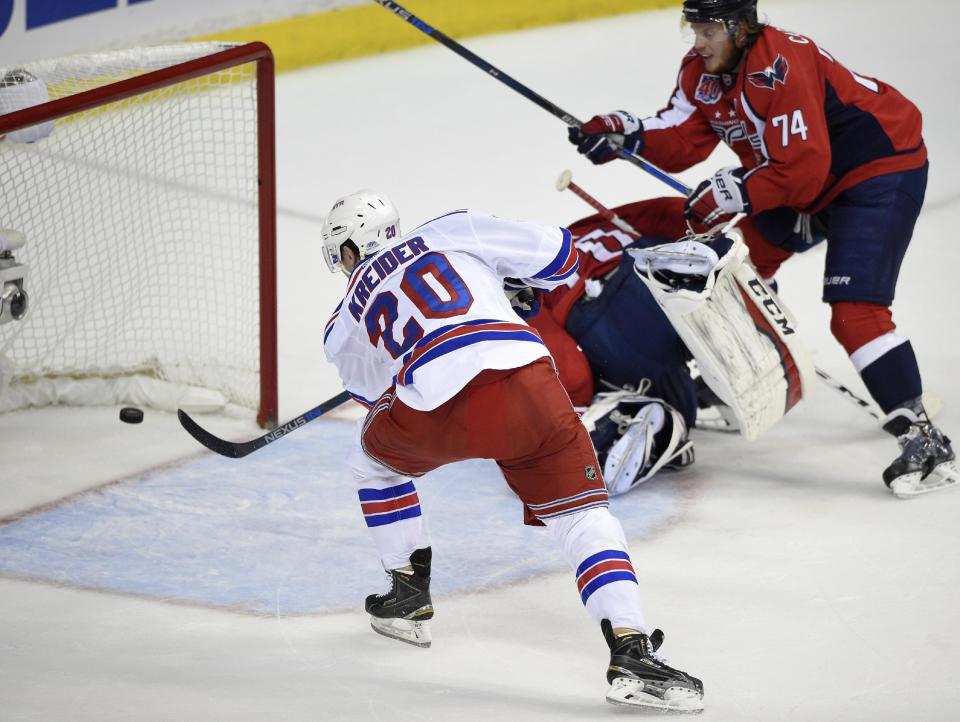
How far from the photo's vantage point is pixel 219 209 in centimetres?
459

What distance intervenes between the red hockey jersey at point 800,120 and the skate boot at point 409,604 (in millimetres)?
1344

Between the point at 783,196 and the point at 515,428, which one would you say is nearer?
the point at 515,428

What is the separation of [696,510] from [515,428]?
107 cm

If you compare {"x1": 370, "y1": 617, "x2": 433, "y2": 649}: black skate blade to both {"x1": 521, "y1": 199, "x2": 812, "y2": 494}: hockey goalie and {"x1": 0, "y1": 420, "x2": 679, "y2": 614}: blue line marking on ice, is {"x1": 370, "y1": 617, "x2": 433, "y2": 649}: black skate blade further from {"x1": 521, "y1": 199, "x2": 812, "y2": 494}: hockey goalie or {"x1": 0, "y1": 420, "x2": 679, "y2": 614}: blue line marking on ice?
{"x1": 521, "y1": 199, "x2": 812, "y2": 494}: hockey goalie

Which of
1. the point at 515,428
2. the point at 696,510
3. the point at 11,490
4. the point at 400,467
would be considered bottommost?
the point at 11,490

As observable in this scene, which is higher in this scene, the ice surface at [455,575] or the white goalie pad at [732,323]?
the white goalie pad at [732,323]

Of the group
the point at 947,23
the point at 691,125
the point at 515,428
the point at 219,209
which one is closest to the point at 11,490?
the point at 219,209

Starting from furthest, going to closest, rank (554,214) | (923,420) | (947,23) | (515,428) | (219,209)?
(947,23)
(554,214)
(219,209)
(923,420)
(515,428)

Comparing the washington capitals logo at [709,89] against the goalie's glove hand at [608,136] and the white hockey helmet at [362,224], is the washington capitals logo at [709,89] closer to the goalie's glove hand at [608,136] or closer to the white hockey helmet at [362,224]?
the goalie's glove hand at [608,136]

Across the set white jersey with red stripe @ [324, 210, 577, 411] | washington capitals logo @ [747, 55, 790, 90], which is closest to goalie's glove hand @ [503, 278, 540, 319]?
white jersey with red stripe @ [324, 210, 577, 411]

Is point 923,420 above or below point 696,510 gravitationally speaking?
above

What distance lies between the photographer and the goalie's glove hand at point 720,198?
3461mm

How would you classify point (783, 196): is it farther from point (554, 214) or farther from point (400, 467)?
point (554, 214)

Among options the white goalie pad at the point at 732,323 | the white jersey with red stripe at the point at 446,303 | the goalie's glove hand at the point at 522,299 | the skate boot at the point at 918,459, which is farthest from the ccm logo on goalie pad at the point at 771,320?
the white jersey with red stripe at the point at 446,303
